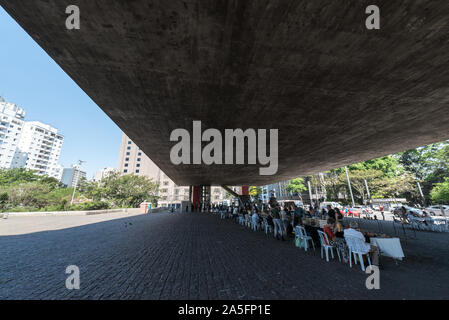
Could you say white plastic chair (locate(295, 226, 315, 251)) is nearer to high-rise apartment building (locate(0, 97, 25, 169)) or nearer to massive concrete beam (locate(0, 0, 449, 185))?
massive concrete beam (locate(0, 0, 449, 185))

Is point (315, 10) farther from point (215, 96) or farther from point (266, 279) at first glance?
point (266, 279)

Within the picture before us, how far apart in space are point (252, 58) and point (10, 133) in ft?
366

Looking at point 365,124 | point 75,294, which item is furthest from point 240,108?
point 75,294

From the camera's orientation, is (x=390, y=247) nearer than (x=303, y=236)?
Yes

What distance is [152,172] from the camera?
67.6 metres

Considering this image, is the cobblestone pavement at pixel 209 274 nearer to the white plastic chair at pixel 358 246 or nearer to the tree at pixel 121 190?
the white plastic chair at pixel 358 246

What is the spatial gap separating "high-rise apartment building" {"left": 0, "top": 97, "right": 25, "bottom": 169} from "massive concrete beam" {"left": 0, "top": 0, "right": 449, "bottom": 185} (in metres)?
100

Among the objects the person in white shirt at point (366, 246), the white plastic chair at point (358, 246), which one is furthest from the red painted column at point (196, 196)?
the person in white shirt at point (366, 246)

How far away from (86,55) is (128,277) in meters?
5.65

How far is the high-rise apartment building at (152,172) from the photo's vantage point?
2616 inches

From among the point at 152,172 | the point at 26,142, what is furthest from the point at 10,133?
the point at 152,172

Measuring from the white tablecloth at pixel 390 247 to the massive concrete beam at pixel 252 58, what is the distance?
479 cm

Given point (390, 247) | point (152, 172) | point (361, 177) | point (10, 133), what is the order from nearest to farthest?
point (390, 247)
point (361, 177)
point (152, 172)
point (10, 133)

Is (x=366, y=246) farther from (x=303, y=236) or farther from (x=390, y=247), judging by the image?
(x=303, y=236)
